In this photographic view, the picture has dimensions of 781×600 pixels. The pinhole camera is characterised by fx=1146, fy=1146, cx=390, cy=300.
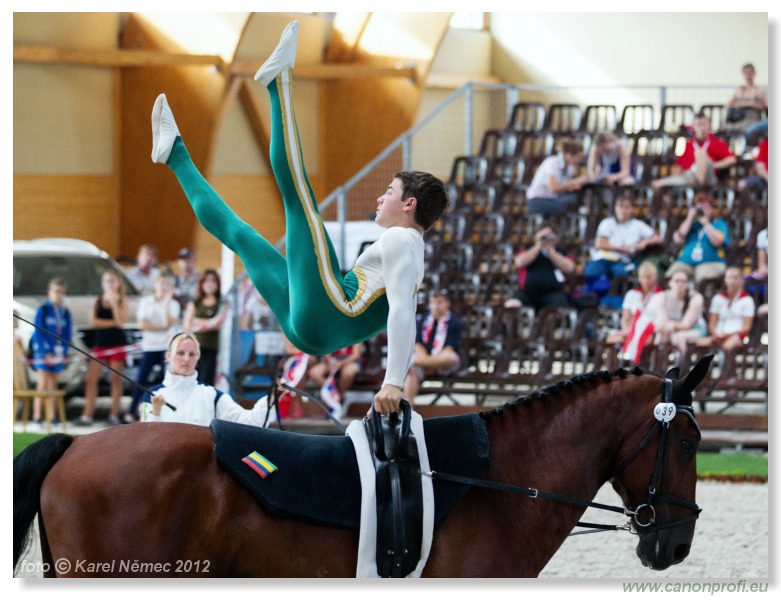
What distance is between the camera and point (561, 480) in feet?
10.9

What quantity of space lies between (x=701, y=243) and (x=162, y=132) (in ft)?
23.6

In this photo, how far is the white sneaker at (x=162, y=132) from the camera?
369 cm

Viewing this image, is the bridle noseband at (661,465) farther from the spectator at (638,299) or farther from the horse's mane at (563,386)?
the spectator at (638,299)

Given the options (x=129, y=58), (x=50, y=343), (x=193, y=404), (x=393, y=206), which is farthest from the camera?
(x=129, y=58)

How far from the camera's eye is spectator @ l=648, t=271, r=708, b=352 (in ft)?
29.4

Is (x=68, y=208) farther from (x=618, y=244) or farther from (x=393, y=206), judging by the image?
(x=393, y=206)

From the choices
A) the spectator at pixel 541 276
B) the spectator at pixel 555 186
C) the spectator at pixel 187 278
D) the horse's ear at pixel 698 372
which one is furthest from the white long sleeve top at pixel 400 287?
the spectator at pixel 555 186

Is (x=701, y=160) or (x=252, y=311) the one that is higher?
(x=701, y=160)

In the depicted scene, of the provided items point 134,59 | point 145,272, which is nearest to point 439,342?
point 145,272

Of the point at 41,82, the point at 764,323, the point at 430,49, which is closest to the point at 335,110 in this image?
the point at 430,49

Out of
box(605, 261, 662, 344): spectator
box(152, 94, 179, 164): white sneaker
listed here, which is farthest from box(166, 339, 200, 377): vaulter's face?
box(605, 261, 662, 344): spectator

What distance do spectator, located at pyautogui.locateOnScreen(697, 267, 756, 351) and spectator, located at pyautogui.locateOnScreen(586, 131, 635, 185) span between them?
2.32 meters

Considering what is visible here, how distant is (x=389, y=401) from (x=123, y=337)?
7.10 m

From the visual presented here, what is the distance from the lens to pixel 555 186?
36.1 feet
